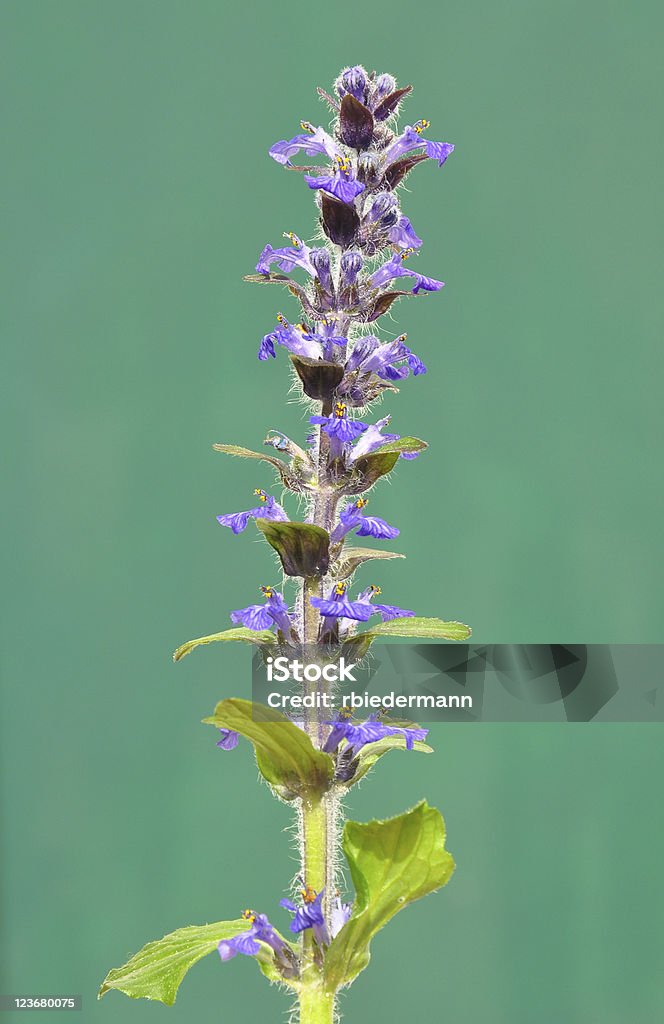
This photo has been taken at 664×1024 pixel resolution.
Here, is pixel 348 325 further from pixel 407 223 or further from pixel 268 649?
pixel 268 649

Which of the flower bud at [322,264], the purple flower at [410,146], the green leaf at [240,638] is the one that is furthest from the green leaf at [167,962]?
the purple flower at [410,146]

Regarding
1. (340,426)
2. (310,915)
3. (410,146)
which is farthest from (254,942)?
(410,146)

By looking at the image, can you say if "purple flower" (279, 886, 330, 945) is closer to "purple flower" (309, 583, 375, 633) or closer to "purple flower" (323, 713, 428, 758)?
"purple flower" (323, 713, 428, 758)

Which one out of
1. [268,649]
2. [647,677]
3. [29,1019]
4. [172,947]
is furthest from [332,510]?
[29,1019]

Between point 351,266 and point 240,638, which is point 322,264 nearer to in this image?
point 351,266

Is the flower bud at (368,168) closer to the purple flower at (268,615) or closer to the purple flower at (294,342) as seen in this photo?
the purple flower at (294,342)

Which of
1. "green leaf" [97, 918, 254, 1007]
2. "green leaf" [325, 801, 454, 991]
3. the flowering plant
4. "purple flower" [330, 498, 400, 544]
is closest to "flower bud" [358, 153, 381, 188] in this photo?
the flowering plant
